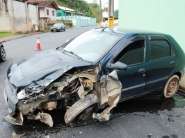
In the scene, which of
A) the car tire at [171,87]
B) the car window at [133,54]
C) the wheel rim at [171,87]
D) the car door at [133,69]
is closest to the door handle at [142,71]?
the car door at [133,69]

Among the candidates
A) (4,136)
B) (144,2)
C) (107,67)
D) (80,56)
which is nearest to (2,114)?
(4,136)

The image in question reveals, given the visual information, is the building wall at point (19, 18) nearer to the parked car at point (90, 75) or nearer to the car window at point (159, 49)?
the parked car at point (90, 75)

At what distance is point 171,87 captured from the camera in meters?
6.80

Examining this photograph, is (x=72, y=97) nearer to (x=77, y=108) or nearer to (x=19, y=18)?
(x=77, y=108)

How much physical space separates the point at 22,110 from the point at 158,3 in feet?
27.3

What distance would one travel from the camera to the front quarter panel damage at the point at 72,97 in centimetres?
475

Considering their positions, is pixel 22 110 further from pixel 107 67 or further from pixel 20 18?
pixel 20 18

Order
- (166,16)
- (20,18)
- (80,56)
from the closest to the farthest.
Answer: (80,56) < (166,16) < (20,18)

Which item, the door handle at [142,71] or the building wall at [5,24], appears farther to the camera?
the building wall at [5,24]

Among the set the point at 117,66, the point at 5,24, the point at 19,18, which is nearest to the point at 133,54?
the point at 117,66

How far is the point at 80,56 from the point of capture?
5699mm

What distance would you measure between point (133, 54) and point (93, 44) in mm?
829

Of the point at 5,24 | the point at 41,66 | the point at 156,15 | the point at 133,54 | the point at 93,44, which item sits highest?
the point at 156,15

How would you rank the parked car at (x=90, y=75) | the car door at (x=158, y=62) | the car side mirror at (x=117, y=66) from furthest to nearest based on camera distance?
the car door at (x=158, y=62)
the car side mirror at (x=117, y=66)
the parked car at (x=90, y=75)
